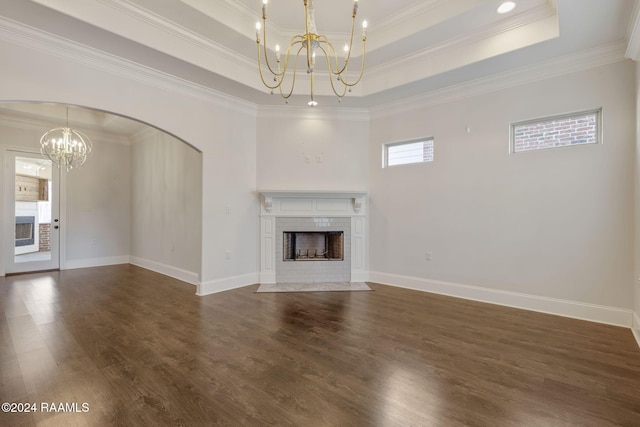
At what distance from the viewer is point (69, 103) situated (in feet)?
9.93

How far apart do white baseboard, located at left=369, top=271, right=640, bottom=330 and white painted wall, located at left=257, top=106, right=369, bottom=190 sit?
1976 mm

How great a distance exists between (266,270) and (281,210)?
1.10 m

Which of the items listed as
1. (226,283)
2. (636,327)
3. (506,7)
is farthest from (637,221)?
(226,283)

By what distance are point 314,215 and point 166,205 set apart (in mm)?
3108

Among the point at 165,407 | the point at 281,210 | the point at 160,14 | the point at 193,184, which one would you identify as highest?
→ the point at 160,14

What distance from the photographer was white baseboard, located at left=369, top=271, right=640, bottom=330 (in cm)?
318

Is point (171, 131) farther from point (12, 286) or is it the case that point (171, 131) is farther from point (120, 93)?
point (12, 286)

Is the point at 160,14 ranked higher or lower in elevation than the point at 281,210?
higher

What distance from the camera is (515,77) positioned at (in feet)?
12.2

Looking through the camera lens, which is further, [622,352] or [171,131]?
[171,131]

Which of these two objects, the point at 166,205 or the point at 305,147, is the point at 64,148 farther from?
the point at 305,147

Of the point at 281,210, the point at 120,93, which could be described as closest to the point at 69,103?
the point at 120,93

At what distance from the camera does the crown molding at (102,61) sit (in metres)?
2.71

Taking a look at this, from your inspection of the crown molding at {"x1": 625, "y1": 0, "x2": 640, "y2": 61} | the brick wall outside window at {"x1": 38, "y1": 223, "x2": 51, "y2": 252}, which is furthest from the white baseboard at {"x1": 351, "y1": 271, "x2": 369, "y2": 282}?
the brick wall outside window at {"x1": 38, "y1": 223, "x2": 51, "y2": 252}
